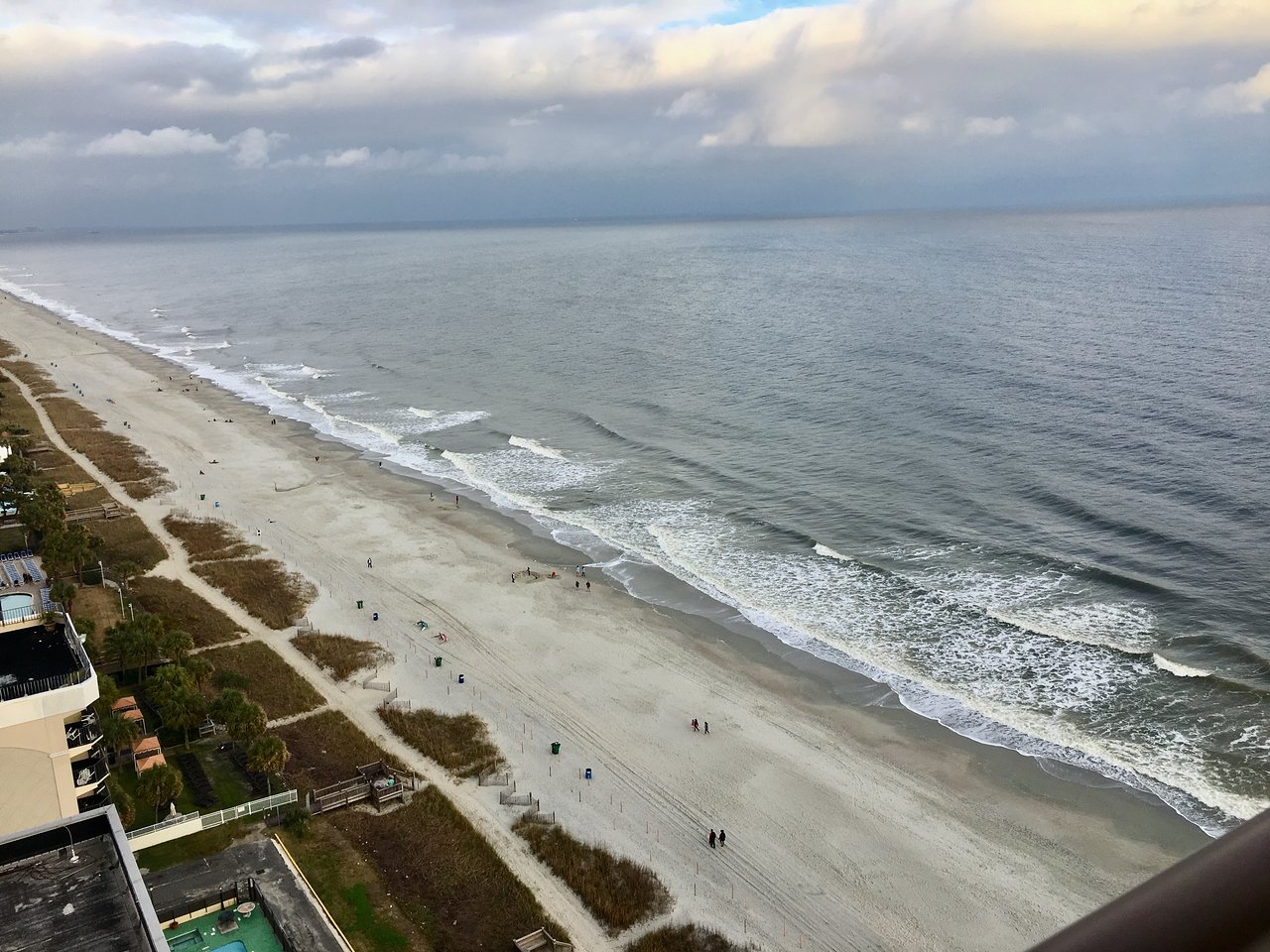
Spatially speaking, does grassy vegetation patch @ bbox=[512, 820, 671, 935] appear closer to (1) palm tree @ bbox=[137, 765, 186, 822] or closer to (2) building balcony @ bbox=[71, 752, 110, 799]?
(1) palm tree @ bbox=[137, 765, 186, 822]

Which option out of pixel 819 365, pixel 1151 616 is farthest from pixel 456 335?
pixel 1151 616

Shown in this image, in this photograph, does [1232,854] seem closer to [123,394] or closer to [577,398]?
[577,398]

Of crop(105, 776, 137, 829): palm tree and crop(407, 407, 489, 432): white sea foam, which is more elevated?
crop(407, 407, 489, 432): white sea foam

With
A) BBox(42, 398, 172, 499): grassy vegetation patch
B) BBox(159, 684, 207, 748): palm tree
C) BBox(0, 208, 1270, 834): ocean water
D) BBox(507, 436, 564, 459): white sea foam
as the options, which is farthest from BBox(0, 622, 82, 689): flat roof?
BBox(507, 436, 564, 459): white sea foam

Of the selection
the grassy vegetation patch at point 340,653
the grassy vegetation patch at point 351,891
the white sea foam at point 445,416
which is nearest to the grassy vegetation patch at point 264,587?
the grassy vegetation patch at point 340,653

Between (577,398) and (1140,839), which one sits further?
(577,398)

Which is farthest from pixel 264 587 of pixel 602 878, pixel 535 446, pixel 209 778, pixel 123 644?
pixel 535 446

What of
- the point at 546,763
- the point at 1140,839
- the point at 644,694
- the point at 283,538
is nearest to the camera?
the point at 1140,839
